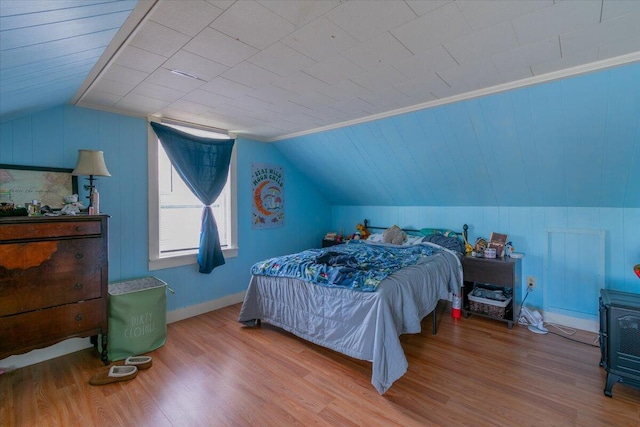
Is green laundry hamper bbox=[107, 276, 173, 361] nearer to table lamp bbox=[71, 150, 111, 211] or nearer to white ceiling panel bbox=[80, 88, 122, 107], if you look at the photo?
table lamp bbox=[71, 150, 111, 211]

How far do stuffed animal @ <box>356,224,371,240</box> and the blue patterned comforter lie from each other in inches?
40.6

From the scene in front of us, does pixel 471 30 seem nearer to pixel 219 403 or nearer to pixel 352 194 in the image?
pixel 219 403

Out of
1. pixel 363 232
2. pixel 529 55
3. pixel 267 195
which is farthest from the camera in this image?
pixel 363 232

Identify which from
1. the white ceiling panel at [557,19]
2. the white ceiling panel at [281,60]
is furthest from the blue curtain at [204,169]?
the white ceiling panel at [557,19]

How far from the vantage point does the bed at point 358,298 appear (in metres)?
2.07

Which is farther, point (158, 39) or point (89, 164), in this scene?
point (89, 164)

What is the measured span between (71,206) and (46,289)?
0.65 meters

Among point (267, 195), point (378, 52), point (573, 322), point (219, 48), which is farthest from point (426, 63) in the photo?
point (573, 322)

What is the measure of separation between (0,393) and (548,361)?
4.13 meters

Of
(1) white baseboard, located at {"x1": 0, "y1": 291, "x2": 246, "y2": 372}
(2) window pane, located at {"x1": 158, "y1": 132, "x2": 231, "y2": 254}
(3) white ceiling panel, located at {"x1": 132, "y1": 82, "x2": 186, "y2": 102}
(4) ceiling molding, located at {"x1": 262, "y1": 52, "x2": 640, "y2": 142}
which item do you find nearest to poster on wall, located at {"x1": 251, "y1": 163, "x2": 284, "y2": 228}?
(2) window pane, located at {"x1": 158, "y1": 132, "x2": 231, "y2": 254}

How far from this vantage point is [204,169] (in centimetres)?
347

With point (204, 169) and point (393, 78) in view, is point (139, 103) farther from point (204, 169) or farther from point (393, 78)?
point (393, 78)

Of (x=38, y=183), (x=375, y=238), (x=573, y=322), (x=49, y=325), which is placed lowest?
(x=573, y=322)

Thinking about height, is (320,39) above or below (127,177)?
above
